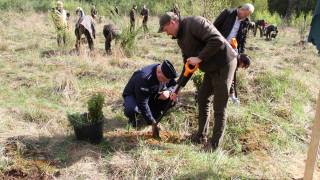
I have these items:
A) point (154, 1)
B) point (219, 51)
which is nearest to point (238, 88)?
point (219, 51)

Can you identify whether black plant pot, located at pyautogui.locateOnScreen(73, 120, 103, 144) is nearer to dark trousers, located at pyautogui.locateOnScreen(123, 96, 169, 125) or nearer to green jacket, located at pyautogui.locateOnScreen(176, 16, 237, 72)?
dark trousers, located at pyautogui.locateOnScreen(123, 96, 169, 125)

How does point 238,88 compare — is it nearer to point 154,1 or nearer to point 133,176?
point 133,176

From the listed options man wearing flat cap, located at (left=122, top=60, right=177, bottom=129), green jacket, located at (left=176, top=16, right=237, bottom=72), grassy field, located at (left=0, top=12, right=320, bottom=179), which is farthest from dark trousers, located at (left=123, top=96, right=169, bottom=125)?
green jacket, located at (left=176, top=16, right=237, bottom=72)

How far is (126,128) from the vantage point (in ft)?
16.9

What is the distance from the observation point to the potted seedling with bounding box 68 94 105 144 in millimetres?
4516

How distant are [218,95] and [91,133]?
1.44 meters

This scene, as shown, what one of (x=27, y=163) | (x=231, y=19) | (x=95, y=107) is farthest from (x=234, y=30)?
(x=27, y=163)

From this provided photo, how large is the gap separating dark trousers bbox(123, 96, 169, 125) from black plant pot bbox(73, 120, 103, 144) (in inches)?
20.8

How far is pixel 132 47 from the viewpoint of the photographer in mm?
9266

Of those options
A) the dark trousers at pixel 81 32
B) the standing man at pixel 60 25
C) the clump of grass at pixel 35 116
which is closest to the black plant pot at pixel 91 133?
the clump of grass at pixel 35 116

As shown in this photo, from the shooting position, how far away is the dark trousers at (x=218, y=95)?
4.25 metres

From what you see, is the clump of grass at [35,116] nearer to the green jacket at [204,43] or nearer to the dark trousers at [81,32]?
the green jacket at [204,43]

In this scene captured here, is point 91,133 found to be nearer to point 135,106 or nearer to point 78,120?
point 78,120

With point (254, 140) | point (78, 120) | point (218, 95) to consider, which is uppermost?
point (218, 95)
